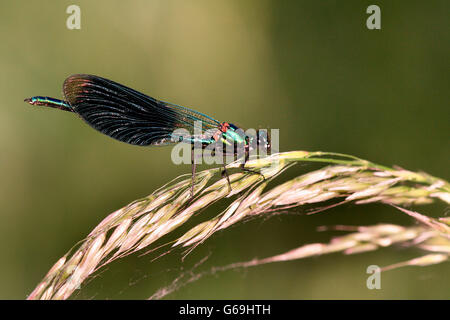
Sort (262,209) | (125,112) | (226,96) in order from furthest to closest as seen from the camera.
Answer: (226,96), (125,112), (262,209)

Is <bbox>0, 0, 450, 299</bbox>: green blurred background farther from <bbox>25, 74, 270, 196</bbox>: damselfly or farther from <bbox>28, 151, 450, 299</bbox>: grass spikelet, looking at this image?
<bbox>28, 151, 450, 299</bbox>: grass spikelet

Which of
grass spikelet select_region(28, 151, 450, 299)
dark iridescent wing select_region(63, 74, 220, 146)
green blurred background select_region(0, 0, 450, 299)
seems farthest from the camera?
green blurred background select_region(0, 0, 450, 299)

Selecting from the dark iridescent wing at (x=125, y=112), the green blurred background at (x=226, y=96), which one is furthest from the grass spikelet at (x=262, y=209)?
the green blurred background at (x=226, y=96)

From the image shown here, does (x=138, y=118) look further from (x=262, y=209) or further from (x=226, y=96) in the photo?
(x=226, y=96)

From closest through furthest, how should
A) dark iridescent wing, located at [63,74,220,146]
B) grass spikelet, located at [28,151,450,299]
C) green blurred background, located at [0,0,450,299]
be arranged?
1. grass spikelet, located at [28,151,450,299]
2. dark iridescent wing, located at [63,74,220,146]
3. green blurred background, located at [0,0,450,299]

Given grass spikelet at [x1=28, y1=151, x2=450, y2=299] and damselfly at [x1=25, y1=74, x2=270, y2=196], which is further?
damselfly at [x1=25, y1=74, x2=270, y2=196]

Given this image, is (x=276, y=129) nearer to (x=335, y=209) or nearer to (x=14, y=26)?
(x=335, y=209)

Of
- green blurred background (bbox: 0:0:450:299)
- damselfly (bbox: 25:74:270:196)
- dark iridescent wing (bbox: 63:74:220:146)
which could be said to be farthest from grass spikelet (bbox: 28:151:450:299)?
green blurred background (bbox: 0:0:450:299)

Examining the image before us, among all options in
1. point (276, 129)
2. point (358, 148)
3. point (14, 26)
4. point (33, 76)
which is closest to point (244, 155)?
point (276, 129)

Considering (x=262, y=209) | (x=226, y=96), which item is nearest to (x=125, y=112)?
(x=262, y=209)
